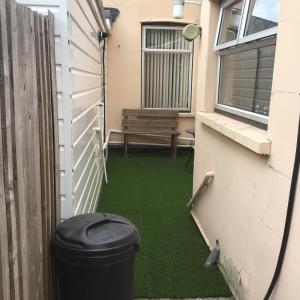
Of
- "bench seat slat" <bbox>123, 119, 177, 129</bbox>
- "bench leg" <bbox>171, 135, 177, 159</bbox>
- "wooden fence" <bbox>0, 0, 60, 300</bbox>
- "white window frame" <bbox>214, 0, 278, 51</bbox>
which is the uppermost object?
"white window frame" <bbox>214, 0, 278, 51</bbox>

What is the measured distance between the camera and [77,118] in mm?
2732

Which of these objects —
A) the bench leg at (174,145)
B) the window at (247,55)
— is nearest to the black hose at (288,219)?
the window at (247,55)

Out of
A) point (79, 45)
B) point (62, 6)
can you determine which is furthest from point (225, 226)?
point (62, 6)

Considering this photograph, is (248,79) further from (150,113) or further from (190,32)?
(150,113)

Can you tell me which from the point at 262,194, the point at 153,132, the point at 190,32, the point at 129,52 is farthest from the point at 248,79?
the point at 129,52

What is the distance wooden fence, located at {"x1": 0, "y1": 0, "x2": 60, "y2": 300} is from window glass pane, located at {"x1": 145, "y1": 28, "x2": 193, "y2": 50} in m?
5.71

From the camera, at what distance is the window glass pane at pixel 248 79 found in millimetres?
2598

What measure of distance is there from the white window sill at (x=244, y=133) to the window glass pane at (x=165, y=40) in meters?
4.47

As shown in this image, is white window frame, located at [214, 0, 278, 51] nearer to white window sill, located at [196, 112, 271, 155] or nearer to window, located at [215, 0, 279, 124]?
window, located at [215, 0, 279, 124]

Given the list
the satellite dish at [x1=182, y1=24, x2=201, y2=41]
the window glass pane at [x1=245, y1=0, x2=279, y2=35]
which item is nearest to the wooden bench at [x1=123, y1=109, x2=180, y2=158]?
the satellite dish at [x1=182, y1=24, x2=201, y2=41]

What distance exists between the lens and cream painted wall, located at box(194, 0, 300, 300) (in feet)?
6.10

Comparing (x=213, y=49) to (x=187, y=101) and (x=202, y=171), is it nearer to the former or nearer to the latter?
(x=202, y=171)

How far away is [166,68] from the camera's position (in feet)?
25.6

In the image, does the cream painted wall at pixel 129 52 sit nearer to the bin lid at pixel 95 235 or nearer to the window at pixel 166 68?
the window at pixel 166 68
